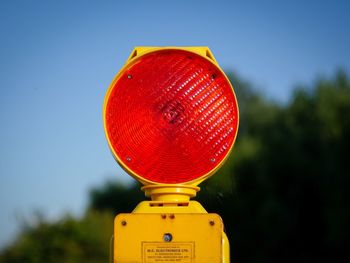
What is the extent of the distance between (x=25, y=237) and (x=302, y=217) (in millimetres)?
8722

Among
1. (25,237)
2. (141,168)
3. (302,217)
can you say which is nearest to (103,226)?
(25,237)

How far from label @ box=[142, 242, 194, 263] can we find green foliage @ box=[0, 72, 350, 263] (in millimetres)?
13495

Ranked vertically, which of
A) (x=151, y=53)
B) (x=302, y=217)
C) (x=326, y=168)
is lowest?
(x=302, y=217)

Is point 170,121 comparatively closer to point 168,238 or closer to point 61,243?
point 168,238

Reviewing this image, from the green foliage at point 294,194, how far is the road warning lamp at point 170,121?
13.4 metres

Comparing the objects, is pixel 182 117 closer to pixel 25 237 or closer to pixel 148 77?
pixel 148 77

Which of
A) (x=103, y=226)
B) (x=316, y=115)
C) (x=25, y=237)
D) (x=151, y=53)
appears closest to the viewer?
(x=151, y=53)

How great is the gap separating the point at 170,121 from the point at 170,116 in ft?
0.06

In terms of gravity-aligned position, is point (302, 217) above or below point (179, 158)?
below

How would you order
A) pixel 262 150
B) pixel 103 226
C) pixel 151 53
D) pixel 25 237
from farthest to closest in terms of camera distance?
pixel 262 150
pixel 103 226
pixel 25 237
pixel 151 53

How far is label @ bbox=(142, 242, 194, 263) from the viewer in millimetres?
2494

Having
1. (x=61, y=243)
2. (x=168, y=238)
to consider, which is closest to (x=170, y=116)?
(x=168, y=238)

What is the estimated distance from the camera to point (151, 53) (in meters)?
2.58

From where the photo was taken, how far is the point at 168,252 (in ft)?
8.22
